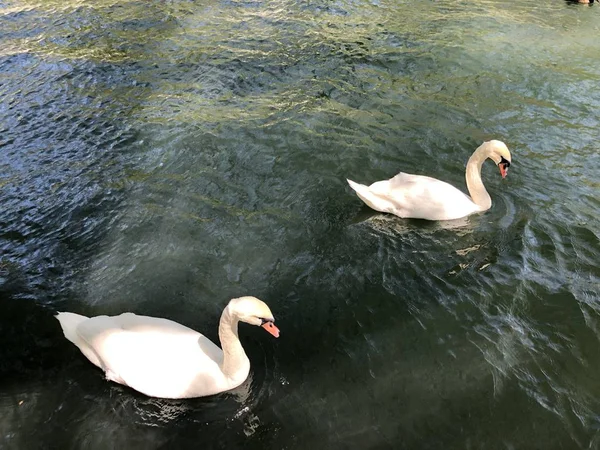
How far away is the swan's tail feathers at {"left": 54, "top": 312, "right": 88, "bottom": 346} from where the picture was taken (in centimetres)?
463

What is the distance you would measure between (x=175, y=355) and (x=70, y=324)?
1072 mm

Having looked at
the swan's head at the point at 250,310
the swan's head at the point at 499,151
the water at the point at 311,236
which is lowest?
the water at the point at 311,236

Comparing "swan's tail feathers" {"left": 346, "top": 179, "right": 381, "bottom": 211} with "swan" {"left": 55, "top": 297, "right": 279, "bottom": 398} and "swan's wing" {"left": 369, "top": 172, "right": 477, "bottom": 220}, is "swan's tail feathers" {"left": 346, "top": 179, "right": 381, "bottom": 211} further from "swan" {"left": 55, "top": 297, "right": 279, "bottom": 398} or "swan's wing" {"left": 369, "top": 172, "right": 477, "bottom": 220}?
"swan" {"left": 55, "top": 297, "right": 279, "bottom": 398}

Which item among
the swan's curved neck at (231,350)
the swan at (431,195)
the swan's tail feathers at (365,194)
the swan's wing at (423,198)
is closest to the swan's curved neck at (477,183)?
the swan at (431,195)

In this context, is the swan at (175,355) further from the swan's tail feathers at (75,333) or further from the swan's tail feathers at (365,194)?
the swan's tail feathers at (365,194)

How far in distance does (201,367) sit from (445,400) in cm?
207

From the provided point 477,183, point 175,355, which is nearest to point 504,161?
point 477,183

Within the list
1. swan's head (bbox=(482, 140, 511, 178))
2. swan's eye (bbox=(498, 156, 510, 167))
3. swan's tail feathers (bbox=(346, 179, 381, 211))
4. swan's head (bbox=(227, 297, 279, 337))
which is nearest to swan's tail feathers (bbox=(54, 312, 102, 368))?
swan's head (bbox=(227, 297, 279, 337))

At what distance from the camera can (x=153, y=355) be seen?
4344 mm

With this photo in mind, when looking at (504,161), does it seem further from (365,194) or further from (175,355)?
(175,355)

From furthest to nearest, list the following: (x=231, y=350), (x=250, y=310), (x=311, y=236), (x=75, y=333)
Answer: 1. (x=311, y=236)
2. (x=75, y=333)
3. (x=231, y=350)
4. (x=250, y=310)

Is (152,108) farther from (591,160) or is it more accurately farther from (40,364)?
(591,160)

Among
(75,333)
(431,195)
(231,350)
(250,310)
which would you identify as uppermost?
(250,310)

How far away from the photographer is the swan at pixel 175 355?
421cm
